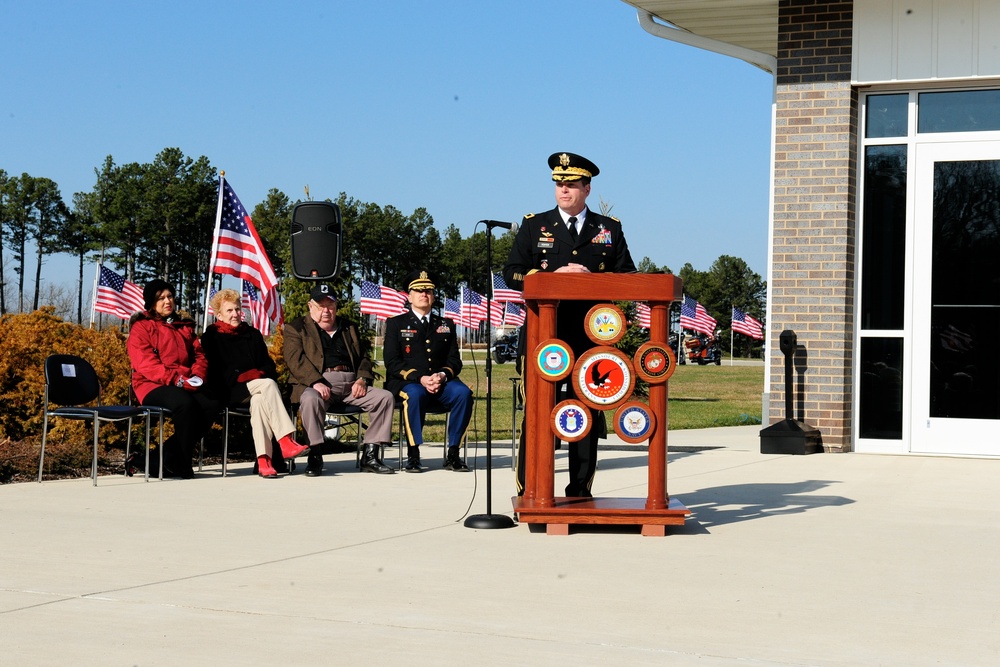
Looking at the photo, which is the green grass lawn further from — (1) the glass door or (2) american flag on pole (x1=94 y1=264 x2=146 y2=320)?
(2) american flag on pole (x1=94 y1=264 x2=146 y2=320)

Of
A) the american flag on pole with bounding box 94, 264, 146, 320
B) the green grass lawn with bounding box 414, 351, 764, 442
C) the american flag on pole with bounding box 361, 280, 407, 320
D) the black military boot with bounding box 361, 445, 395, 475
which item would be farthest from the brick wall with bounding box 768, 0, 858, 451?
the american flag on pole with bounding box 94, 264, 146, 320

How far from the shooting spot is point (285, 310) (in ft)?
51.2

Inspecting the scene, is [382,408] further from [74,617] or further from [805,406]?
[74,617]

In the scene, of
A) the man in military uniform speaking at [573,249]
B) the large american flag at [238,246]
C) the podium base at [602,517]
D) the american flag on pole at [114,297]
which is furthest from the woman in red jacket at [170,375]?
the american flag on pole at [114,297]

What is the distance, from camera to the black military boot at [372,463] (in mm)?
9586

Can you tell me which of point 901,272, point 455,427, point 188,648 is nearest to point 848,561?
point 188,648

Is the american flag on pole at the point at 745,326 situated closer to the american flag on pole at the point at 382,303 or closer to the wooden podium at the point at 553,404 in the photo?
the american flag on pole at the point at 382,303

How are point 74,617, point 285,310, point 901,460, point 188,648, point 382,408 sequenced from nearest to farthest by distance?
point 188,648
point 74,617
point 382,408
point 901,460
point 285,310

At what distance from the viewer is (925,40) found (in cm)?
1124

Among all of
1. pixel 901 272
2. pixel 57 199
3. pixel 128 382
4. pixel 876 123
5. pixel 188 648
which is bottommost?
pixel 188 648

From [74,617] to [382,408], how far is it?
5478mm

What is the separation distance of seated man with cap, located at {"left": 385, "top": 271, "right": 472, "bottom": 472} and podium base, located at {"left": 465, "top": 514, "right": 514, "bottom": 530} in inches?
121

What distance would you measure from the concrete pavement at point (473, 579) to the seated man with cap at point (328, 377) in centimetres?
109

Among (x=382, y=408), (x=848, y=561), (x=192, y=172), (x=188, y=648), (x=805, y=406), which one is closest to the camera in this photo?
(x=188, y=648)
